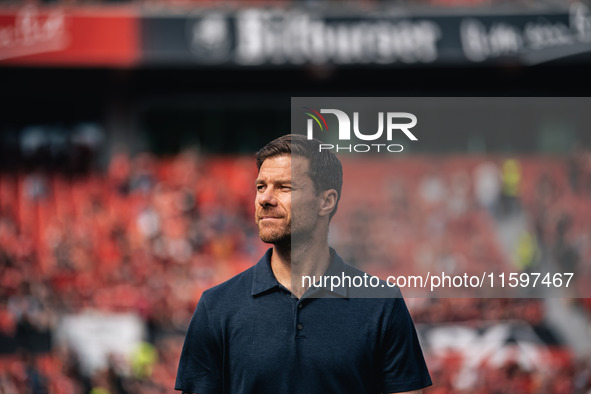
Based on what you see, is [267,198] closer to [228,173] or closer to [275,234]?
[275,234]

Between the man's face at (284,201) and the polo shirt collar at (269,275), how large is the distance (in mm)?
109

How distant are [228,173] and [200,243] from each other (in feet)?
5.15

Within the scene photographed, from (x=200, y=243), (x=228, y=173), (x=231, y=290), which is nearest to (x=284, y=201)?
(x=231, y=290)

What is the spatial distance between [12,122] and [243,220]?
4.88 metres

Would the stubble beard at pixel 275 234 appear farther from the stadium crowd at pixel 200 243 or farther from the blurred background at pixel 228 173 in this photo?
the blurred background at pixel 228 173

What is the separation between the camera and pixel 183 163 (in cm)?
1295

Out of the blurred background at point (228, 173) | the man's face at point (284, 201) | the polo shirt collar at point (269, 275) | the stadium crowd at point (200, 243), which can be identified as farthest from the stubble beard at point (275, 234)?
the blurred background at point (228, 173)

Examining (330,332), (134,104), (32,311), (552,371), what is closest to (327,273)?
(330,332)

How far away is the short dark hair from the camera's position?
206 centimetres

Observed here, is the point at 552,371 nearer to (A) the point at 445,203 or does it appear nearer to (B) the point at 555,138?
(A) the point at 445,203

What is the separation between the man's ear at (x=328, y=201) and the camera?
211 centimetres

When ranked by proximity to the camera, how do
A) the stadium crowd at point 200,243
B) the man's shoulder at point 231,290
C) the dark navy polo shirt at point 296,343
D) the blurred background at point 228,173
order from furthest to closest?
the blurred background at point 228,173
the stadium crowd at point 200,243
the man's shoulder at point 231,290
the dark navy polo shirt at point 296,343

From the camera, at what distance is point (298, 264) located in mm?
2115

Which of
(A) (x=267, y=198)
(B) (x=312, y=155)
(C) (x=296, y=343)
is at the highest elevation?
(B) (x=312, y=155)
